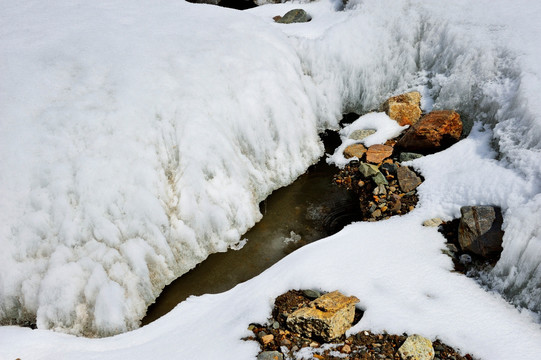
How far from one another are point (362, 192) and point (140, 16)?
6.19 meters

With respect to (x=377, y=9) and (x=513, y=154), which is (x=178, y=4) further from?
(x=513, y=154)

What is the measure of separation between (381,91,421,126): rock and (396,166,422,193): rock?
1.76m

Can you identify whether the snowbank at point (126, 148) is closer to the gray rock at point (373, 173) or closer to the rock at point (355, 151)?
the rock at point (355, 151)

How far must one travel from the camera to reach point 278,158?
7.39 metres

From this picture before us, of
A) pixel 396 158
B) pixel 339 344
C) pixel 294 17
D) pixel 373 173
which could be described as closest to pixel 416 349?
pixel 339 344

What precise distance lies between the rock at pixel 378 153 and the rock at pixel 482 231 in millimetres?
2559

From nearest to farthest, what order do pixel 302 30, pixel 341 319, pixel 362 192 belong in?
pixel 341 319 → pixel 362 192 → pixel 302 30

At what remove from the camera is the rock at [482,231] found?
4707mm

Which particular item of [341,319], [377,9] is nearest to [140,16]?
[377,9]

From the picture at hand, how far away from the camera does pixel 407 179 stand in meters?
6.56

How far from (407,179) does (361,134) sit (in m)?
1.97

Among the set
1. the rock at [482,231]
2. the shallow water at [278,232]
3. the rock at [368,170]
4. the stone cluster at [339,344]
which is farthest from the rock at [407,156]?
the stone cluster at [339,344]

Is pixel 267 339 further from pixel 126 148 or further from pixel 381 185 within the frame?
pixel 381 185

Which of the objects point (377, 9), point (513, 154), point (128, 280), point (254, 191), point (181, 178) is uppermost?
point (377, 9)
